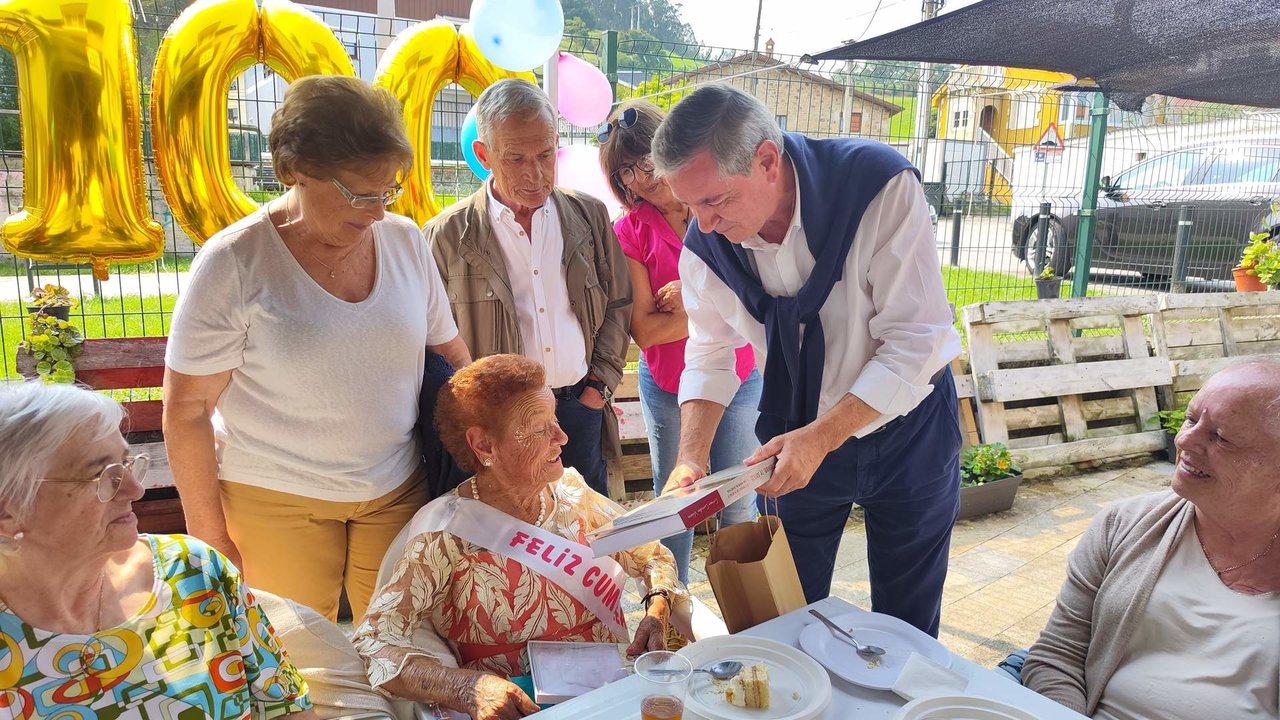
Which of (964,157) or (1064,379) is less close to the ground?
(964,157)

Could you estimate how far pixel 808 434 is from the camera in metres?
1.86

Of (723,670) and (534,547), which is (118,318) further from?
(723,670)

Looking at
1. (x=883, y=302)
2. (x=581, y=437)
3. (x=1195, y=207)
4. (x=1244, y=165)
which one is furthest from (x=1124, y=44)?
(x=1244, y=165)

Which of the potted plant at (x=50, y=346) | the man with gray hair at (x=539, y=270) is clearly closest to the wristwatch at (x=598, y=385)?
the man with gray hair at (x=539, y=270)

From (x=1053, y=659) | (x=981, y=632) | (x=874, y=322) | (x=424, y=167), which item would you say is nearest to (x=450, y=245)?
(x=424, y=167)

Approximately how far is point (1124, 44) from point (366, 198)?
2.78 m

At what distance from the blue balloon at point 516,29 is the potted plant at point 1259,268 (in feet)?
20.5

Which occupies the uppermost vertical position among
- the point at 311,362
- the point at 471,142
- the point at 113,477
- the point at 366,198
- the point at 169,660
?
the point at 471,142

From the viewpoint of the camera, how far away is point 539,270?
2709 mm

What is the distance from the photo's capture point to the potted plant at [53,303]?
3.16 metres

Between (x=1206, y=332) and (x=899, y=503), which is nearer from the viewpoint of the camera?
(x=899, y=503)

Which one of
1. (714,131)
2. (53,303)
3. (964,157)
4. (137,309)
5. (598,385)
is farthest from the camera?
(964,157)

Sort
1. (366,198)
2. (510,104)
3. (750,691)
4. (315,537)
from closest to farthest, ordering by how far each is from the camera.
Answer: (750,691) < (366,198) < (315,537) < (510,104)

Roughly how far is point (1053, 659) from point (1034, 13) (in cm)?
212
